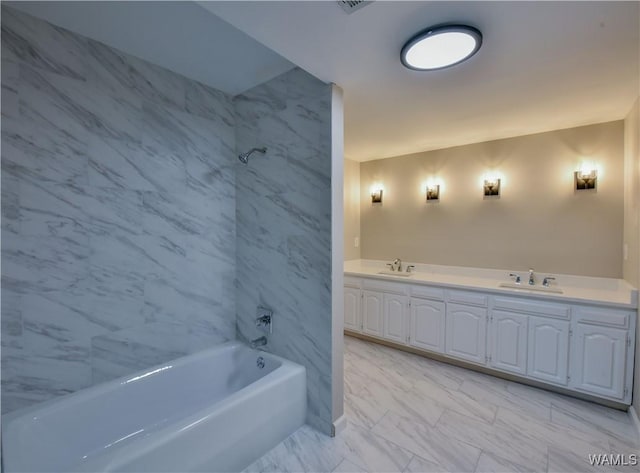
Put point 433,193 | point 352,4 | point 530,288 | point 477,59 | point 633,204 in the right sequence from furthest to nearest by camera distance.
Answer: point 433,193 → point 530,288 → point 633,204 → point 477,59 → point 352,4

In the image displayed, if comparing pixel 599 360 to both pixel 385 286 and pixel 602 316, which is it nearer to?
pixel 602 316

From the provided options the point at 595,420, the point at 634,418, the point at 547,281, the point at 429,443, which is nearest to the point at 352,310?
the point at 429,443

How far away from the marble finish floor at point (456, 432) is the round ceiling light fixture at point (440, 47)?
7.86ft

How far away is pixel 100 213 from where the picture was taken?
74.0 inches

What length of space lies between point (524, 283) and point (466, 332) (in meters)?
0.85

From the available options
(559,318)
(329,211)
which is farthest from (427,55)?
(559,318)

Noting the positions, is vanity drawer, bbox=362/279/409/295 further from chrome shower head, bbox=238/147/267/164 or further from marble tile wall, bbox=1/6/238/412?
chrome shower head, bbox=238/147/267/164

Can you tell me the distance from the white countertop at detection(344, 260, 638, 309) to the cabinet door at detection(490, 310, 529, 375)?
234 millimetres

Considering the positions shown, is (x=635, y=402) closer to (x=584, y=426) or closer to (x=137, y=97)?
(x=584, y=426)

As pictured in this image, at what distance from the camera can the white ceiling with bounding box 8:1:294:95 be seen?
1569 mm

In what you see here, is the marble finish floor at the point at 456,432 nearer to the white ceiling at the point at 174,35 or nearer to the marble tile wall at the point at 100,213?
the marble tile wall at the point at 100,213

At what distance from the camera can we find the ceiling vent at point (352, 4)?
4.22ft

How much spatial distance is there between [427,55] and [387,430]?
8.06ft

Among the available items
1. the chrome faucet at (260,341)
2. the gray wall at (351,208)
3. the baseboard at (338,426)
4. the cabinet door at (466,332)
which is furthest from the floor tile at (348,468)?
the gray wall at (351,208)
